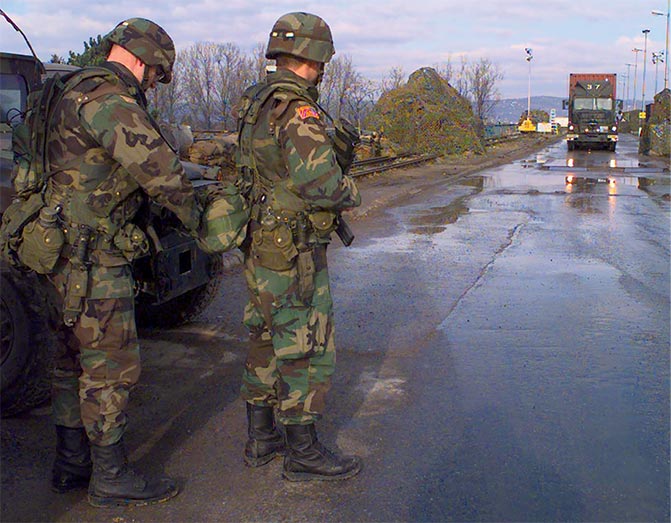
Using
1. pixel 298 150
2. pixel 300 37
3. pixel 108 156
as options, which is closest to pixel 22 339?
pixel 108 156

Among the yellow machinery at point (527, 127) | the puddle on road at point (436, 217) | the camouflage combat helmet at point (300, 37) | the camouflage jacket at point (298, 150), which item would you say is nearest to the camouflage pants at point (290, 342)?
the camouflage jacket at point (298, 150)

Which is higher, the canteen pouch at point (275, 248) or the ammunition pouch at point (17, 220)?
the ammunition pouch at point (17, 220)

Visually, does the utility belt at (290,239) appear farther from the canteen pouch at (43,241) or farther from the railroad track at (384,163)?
the railroad track at (384,163)

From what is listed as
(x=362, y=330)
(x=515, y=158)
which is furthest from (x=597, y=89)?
(x=362, y=330)

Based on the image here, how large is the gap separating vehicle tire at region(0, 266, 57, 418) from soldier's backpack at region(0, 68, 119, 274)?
0.66 meters

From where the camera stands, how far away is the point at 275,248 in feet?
10.8

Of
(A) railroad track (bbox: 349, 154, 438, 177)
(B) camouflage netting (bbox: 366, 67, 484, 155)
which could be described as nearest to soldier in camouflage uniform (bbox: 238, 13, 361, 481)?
(A) railroad track (bbox: 349, 154, 438, 177)

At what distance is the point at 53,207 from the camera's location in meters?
3.05

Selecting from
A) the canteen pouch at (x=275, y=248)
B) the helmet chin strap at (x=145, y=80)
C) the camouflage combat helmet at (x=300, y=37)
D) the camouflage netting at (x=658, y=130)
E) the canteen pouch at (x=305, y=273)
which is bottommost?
the camouflage netting at (x=658, y=130)

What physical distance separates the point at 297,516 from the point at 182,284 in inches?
70.9

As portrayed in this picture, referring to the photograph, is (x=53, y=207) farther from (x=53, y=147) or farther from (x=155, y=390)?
(x=155, y=390)

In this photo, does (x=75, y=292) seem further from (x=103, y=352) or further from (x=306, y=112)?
(x=306, y=112)

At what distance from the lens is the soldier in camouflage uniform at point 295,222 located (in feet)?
10.5

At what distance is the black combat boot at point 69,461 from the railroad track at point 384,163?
14.7m
